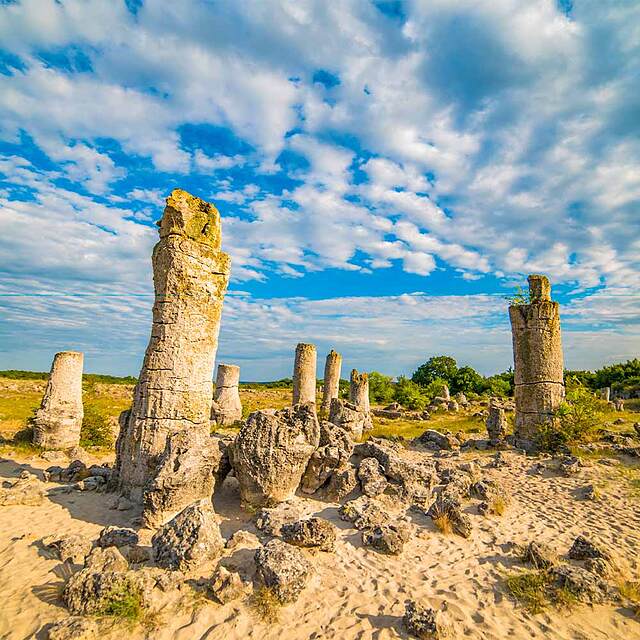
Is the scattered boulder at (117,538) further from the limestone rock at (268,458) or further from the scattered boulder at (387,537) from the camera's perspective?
the scattered boulder at (387,537)

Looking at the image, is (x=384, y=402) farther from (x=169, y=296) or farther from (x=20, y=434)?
(x=169, y=296)

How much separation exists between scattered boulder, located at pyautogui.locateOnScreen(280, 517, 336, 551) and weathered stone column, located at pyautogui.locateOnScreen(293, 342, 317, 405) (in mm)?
15730

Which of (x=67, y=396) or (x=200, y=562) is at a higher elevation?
(x=67, y=396)

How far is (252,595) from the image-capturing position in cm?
527

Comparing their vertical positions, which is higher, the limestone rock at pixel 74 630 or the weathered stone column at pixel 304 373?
the weathered stone column at pixel 304 373

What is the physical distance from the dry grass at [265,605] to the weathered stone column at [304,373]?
17.2 metres

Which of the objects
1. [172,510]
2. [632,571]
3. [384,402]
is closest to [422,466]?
[632,571]

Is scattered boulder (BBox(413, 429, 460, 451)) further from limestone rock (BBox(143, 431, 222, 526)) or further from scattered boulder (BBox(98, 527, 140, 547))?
scattered boulder (BBox(98, 527, 140, 547))

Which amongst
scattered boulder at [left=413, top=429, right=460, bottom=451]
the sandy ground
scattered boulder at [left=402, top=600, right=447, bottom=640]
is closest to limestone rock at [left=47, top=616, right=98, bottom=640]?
the sandy ground

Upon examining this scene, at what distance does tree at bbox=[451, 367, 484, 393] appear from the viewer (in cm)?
4203

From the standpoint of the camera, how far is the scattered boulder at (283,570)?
5.26 m

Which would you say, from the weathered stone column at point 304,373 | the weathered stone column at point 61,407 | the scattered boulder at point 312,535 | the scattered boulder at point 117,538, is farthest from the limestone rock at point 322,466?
the weathered stone column at point 304,373

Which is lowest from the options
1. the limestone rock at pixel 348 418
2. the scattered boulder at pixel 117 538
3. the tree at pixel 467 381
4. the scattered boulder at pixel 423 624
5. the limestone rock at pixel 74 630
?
the limestone rock at pixel 74 630

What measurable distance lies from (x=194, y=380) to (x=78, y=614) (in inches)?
189
